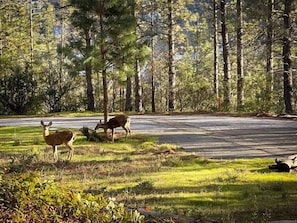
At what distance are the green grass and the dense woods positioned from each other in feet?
12.6

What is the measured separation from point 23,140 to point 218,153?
21.4 ft

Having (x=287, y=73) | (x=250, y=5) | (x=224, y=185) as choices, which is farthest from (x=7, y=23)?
(x=224, y=185)

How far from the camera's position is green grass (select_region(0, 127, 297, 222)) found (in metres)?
6.86

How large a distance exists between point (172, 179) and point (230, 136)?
6536 millimetres

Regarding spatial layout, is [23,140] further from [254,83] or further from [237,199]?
[254,83]

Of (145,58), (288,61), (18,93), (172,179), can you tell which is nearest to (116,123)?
(145,58)

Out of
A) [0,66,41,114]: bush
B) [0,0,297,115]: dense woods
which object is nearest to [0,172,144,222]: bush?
[0,0,297,115]: dense woods

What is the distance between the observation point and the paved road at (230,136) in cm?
1248

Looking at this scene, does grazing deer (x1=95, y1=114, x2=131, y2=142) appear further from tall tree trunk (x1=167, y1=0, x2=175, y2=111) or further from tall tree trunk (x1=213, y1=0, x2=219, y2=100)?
tall tree trunk (x1=213, y1=0, x2=219, y2=100)

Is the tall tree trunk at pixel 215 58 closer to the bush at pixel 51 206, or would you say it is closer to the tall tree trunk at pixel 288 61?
the tall tree trunk at pixel 288 61

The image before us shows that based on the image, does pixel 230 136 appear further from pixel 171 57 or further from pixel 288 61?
pixel 171 57

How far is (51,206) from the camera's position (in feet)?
12.3

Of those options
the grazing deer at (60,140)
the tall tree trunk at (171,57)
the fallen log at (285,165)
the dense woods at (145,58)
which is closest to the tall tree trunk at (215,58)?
the dense woods at (145,58)

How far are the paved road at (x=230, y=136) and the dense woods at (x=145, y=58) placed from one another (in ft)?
8.34
